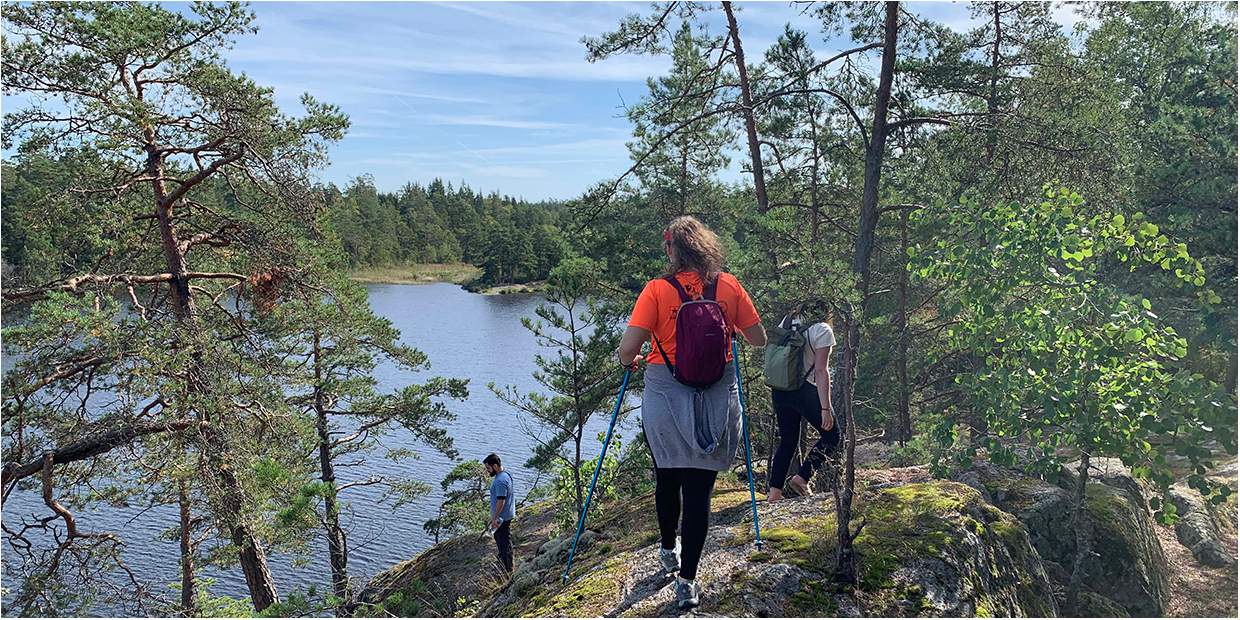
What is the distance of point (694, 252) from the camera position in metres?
3.32

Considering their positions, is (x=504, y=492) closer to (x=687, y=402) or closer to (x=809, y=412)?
(x=809, y=412)

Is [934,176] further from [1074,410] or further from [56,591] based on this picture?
[56,591]

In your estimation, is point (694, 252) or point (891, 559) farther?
point (891, 559)

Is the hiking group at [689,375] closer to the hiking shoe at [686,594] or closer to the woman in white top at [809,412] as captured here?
the hiking shoe at [686,594]

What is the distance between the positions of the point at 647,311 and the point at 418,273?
80270mm

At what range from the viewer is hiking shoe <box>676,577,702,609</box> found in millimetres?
3326

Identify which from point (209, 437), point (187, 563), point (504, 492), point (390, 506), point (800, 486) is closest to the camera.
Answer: point (800, 486)

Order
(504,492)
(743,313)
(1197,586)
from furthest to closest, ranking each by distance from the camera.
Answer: (504,492) < (1197,586) < (743,313)

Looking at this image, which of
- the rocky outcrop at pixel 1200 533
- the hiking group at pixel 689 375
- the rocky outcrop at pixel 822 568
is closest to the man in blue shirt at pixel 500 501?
the rocky outcrop at pixel 822 568

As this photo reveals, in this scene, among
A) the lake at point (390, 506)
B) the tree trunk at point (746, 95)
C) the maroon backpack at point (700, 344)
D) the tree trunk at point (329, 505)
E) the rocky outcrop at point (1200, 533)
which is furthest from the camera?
the lake at point (390, 506)

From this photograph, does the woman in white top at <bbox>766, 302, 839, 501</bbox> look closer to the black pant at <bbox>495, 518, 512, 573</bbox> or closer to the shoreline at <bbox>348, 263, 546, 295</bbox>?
the black pant at <bbox>495, 518, 512, 573</bbox>

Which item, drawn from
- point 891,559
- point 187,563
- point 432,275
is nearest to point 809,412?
point 891,559

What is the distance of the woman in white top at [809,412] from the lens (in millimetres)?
4371

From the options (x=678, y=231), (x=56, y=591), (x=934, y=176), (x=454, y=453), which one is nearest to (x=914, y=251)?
(x=678, y=231)
